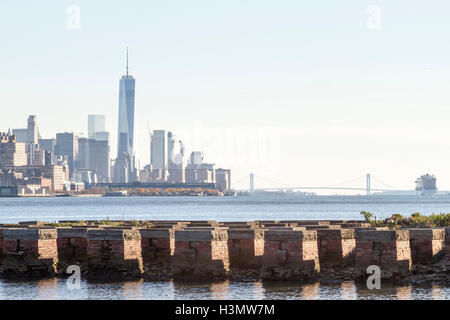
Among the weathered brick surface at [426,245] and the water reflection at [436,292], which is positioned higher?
the weathered brick surface at [426,245]

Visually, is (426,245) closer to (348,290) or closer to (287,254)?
(348,290)

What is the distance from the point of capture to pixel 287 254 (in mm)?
30156

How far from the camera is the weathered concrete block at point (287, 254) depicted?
2994cm

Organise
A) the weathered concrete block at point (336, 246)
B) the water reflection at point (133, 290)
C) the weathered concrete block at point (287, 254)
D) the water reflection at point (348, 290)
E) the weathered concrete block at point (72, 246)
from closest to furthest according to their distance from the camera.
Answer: the water reflection at point (348, 290)
the water reflection at point (133, 290)
the weathered concrete block at point (287, 254)
the weathered concrete block at point (336, 246)
the weathered concrete block at point (72, 246)

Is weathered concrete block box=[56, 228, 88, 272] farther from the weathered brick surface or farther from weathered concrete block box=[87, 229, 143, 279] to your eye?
the weathered brick surface

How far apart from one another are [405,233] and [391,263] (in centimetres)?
139

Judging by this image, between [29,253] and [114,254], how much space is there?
359 centimetres

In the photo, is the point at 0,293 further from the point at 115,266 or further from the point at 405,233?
the point at 405,233

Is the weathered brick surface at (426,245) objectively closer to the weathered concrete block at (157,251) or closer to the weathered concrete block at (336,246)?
the weathered concrete block at (336,246)

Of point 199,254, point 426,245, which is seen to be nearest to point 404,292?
point 426,245

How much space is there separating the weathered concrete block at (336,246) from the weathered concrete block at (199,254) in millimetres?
3710

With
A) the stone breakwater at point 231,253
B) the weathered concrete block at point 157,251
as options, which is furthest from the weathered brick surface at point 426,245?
the weathered concrete block at point 157,251

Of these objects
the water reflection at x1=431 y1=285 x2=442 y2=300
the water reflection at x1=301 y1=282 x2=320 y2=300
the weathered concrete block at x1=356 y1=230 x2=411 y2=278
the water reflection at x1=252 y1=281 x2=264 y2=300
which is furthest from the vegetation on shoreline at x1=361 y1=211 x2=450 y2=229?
the water reflection at x1=252 y1=281 x2=264 y2=300
